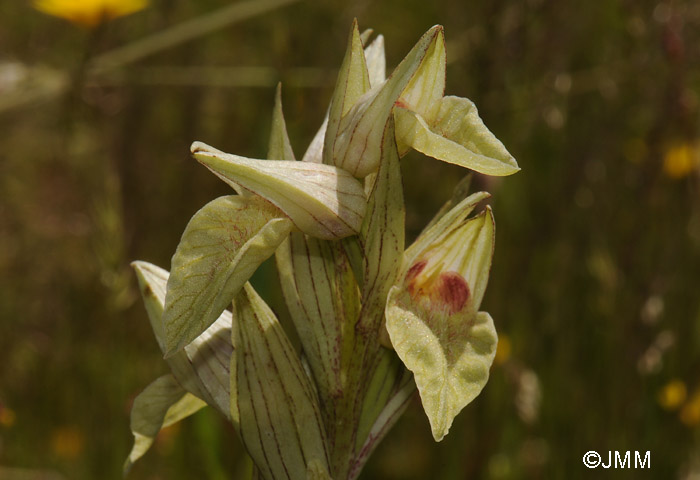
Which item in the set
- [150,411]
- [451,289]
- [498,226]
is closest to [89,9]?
[498,226]

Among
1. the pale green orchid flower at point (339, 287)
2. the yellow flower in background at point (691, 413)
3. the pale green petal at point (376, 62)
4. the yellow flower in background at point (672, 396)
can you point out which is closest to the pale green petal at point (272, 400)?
the pale green orchid flower at point (339, 287)

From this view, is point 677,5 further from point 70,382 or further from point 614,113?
point 70,382

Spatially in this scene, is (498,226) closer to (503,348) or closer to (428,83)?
(503,348)

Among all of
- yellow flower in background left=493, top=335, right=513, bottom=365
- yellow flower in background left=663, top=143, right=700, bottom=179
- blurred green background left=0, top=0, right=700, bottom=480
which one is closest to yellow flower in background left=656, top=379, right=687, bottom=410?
blurred green background left=0, top=0, right=700, bottom=480

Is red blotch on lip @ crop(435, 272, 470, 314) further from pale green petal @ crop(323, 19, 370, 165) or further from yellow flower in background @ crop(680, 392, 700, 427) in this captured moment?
yellow flower in background @ crop(680, 392, 700, 427)

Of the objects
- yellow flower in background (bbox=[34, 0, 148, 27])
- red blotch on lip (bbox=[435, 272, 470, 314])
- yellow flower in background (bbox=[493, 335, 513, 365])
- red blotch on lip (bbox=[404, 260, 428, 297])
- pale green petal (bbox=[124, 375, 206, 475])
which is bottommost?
yellow flower in background (bbox=[493, 335, 513, 365])

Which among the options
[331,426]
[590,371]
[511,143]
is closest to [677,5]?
[511,143]

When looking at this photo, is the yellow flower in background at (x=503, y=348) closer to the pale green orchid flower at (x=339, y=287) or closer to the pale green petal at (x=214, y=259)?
the pale green orchid flower at (x=339, y=287)

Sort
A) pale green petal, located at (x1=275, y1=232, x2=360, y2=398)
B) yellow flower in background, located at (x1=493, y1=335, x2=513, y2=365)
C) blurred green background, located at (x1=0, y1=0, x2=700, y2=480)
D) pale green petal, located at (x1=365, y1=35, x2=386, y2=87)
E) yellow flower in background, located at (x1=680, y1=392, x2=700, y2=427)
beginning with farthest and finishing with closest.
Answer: yellow flower in background, located at (x1=493, y1=335, x2=513, y2=365) < yellow flower in background, located at (x1=680, y1=392, x2=700, y2=427) < blurred green background, located at (x1=0, y1=0, x2=700, y2=480) < pale green petal, located at (x1=365, y1=35, x2=386, y2=87) < pale green petal, located at (x1=275, y1=232, x2=360, y2=398)
